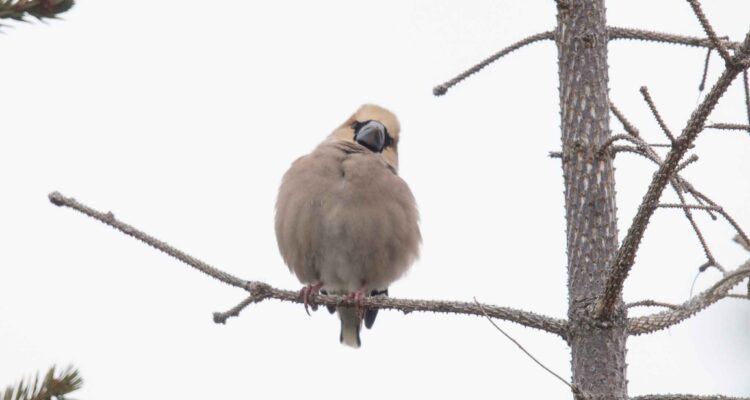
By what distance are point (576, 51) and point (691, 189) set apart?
2.00 ft

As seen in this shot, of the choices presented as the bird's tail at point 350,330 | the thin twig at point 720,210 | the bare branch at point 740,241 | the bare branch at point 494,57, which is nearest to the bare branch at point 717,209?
the thin twig at point 720,210

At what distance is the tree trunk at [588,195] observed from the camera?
2.95 metres

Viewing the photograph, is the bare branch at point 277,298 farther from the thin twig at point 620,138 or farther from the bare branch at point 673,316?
the thin twig at point 620,138

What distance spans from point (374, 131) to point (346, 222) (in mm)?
833

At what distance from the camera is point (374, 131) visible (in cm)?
580

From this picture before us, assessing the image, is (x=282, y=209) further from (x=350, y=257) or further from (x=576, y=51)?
(x=576, y=51)

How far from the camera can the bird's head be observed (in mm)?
5797

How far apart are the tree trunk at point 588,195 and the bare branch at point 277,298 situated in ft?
0.32

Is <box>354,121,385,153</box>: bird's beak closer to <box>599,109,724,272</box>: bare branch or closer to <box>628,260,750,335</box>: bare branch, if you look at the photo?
<box>599,109,724,272</box>: bare branch

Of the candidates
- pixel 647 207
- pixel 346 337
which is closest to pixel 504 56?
pixel 647 207

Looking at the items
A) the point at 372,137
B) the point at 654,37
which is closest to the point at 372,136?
the point at 372,137

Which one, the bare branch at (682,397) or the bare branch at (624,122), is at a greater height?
the bare branch at (624,122)

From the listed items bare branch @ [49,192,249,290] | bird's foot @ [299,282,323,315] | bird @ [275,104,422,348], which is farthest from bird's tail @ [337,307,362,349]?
bare branch @ [49,192,249,290]

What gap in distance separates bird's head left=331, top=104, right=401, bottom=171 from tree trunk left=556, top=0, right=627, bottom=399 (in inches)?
95.9
